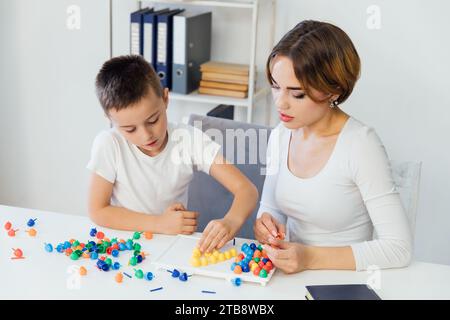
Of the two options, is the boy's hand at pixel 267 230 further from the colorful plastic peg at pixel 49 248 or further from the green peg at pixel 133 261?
the colorful plastic peg at pixel 49 248

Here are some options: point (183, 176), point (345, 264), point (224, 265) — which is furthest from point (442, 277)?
point (183, 176)

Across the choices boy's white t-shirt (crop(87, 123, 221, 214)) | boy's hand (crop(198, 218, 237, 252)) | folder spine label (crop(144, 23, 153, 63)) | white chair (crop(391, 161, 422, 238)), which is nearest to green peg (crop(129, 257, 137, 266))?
boy's hand (crop(198, 218, 237, 252))

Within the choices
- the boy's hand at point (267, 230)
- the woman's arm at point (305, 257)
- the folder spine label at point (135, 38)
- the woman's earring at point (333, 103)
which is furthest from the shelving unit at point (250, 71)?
the woman's arm at point (305, 257)

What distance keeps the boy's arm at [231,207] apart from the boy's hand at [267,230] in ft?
0.20

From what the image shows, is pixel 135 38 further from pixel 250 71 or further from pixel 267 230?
pixel 267 230

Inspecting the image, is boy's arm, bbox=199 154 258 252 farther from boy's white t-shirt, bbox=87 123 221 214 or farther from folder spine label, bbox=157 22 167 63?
folder spine label, bbox=157 22 167 63

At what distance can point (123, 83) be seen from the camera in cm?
159

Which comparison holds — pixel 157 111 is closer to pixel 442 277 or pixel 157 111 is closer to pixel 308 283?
pixel 308 283

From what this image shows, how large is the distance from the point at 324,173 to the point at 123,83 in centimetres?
58

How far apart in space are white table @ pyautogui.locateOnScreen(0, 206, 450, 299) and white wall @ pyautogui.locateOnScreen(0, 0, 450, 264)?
144cm

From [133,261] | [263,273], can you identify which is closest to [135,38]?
[133,261]

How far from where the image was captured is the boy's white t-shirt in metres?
1.70

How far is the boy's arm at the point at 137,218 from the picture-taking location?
152 centimetres
